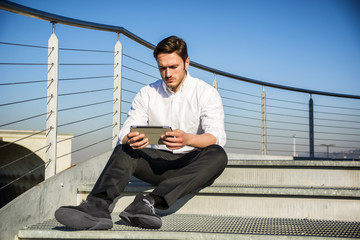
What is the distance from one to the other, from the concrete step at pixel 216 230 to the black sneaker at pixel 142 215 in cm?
3

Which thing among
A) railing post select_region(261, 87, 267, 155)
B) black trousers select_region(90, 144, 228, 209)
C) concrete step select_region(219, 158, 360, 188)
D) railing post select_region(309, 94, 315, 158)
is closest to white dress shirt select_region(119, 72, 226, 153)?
black trousers select_region(90, 144, 228, 209)

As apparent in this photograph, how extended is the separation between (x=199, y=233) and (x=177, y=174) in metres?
0.33

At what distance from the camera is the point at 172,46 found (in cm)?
197

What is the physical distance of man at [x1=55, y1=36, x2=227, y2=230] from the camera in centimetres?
139

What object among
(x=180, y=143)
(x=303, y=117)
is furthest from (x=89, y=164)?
(x=303, y=117)

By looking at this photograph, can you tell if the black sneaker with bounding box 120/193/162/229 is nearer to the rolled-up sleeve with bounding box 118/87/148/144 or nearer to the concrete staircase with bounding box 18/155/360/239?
the concrete staircase with bounding box 18/155/360/239

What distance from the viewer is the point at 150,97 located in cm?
214

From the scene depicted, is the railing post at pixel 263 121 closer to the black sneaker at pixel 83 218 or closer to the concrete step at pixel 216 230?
the concrete step at pixel 216 230

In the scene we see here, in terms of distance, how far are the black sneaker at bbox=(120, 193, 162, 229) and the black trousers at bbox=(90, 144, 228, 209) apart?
8cm

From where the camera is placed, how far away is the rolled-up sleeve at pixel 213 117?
1900 millimetres

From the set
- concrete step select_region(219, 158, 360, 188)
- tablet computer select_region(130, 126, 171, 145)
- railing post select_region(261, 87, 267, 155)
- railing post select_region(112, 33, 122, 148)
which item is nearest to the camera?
tablet computer select_region(130, 126, 171, 145)

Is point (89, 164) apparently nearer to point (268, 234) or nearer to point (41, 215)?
point (41, 215)

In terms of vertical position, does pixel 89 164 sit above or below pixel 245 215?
above

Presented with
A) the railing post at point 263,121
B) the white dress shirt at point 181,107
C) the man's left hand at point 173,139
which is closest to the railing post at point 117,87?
the white dress shirt at point 181,107
